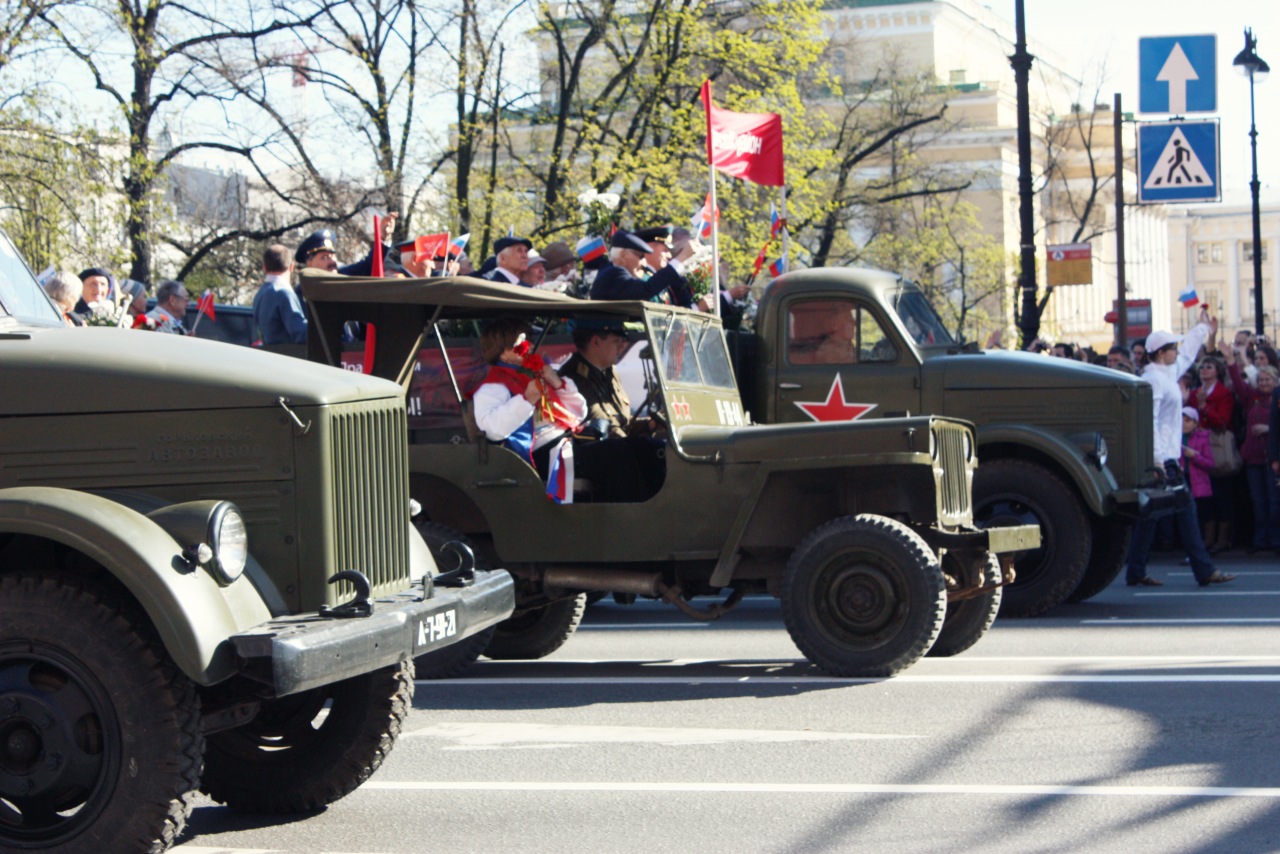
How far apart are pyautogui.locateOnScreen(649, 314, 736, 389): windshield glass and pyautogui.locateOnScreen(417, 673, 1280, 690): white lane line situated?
1.60 metres

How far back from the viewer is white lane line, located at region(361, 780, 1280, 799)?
611 centimetres

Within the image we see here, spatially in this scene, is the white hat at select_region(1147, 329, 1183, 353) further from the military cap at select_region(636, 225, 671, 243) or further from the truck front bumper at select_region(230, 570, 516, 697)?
the truck front bumper at select_region(230, 570, 516, 697)

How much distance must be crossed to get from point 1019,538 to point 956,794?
10.9 ft

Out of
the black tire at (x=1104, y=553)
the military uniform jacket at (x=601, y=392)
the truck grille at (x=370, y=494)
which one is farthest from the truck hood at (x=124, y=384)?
the black tire at (x=1104, y=553)

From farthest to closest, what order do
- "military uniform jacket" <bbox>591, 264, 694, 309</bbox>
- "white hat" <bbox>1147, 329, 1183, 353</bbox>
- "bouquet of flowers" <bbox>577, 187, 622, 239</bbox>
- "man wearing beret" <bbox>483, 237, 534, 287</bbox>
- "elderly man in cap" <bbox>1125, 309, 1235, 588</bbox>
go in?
"bouquet of flowers" <bbox>577, 187, 622, 239</bbox> → "white hat" <bbox>1147, 329, 1183, 353</bbox> → "elderly man in cap" <bbox>1125, 309, 1235, 588</bbox> → "man wearing beret" <bbox>483, 237, 534, 287</bbox> → "military uniform jacket" <bbox>591, 264, 694, 309</bbox>

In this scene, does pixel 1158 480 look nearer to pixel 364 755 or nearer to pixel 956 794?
pixel 956 794

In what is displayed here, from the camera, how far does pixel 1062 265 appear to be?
23422 millimetres

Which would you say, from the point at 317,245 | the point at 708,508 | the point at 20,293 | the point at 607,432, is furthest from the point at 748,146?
the point at 20,293

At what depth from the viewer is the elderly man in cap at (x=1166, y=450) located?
44.6ft

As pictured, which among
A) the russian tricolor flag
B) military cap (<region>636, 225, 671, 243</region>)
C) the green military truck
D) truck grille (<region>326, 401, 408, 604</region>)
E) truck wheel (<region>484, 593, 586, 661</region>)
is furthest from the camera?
the russian tricolor flag

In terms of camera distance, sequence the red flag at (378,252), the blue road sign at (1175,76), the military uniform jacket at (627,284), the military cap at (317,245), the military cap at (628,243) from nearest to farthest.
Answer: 1. the red flag at (378,252)
2. the military uniform jacket at (627,284)
3. the military cap at (317,245)
4. the military cap at (628,243)
5. the blue road sign at (1175,76)

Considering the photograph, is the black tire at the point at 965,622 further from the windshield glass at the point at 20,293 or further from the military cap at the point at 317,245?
the windshield glass at the point at 20,293

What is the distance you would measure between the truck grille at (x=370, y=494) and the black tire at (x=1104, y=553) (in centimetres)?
749

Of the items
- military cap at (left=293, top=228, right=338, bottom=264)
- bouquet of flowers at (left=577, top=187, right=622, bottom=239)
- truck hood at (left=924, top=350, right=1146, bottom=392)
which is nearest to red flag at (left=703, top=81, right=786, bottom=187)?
bouquet of flowers at (left=577, top=187, right=622, bottom=239)
